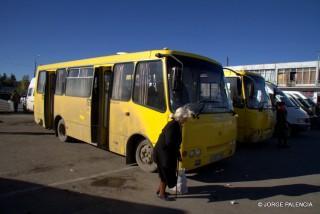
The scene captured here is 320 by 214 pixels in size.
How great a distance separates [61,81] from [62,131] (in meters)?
1.85

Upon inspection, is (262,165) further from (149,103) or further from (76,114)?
(76,114)

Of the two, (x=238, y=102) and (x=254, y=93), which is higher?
(x=254, y=93)

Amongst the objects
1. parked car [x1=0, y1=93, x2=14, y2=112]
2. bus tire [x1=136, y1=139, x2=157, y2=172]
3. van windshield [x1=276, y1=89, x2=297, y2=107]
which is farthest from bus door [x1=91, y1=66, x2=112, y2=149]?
parked car [x1=0, y1=93, x2=14, y2=112]

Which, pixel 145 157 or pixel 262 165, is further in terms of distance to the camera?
pixel 262 165

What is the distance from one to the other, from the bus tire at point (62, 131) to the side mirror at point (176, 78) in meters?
6.20

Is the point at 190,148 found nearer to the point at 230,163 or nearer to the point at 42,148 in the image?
the point at 230,163

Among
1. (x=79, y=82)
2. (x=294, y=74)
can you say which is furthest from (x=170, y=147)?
(x=294, y=74)

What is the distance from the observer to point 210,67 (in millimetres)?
7781

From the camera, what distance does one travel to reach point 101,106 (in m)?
9.05

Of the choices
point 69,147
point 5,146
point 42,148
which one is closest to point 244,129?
point 69,147

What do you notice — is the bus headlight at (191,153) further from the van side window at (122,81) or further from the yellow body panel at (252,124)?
the yellow body panel at (252,124)

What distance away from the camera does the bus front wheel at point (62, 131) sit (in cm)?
1138

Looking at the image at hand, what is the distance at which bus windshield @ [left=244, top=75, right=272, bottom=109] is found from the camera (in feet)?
35.8

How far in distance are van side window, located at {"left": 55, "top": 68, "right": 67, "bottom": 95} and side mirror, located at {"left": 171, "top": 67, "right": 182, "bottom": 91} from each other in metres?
6.05
